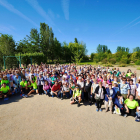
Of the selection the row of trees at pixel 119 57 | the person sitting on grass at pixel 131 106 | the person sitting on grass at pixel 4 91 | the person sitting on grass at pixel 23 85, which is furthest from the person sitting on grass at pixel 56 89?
the row of trees at pixel 119 57

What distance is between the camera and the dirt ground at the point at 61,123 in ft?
11.1

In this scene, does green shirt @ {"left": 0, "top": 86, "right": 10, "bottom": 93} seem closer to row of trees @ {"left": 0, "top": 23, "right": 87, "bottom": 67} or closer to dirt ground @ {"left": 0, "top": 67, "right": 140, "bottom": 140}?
dirt ground @ {"left": 0, "top": 67, "right": 140, "bottom": 140}

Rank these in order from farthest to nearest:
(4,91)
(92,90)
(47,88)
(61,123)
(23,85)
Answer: (23,85) → (47,88) → (4,91) → (92,90) → (61,123)

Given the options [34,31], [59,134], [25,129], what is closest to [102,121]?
[59,134]

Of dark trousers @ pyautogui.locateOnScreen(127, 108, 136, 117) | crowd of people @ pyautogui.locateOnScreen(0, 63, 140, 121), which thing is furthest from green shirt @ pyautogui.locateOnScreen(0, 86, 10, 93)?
dark trousers @ pyautogui.locateOnScreen(127, 108, 136, 117)

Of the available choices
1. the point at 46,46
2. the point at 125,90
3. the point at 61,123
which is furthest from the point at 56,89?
the point at 46,46

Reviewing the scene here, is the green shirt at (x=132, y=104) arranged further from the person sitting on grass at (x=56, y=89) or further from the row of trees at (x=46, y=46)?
the row of trees at (x=46, y=46)

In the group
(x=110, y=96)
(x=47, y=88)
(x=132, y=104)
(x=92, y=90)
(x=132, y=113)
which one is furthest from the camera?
(x=47, y=88)

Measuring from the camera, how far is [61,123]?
13.2ft

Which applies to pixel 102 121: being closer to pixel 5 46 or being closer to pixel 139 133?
pixel 139 133

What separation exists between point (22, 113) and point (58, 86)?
Result: 284cm

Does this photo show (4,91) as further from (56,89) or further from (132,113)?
(132,113)

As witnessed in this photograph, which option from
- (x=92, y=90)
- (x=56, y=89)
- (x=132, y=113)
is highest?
(x=92, y=90)

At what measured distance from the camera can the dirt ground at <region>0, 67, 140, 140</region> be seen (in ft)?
11.1
